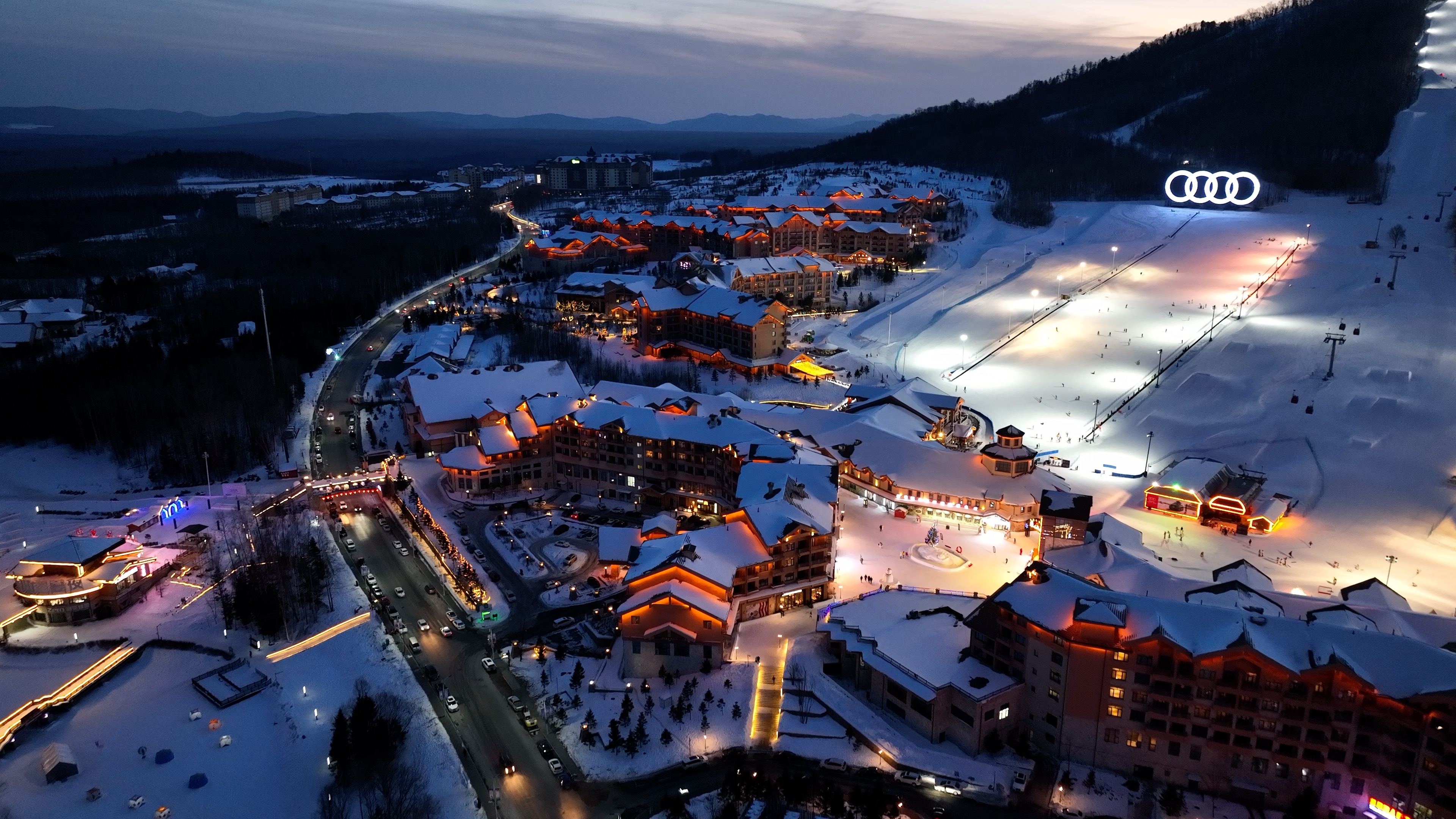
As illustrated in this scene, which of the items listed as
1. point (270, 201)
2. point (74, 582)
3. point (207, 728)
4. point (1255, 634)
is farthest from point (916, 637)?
point (270, 201)

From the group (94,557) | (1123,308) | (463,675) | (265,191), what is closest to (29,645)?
(94,557)

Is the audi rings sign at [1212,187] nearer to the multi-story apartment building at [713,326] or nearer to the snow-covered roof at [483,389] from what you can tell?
the multi-story apartment building at [713,326]

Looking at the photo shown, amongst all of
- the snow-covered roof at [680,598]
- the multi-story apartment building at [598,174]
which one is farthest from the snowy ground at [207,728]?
the multi-story apartment building at [598,174]

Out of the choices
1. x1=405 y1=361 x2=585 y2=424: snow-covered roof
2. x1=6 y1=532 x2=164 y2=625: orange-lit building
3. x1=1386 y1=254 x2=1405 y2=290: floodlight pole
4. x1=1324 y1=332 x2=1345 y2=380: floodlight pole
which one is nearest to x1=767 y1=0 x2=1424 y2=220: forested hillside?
x1=1386 y1=254 x2=1405 y2=290: floodlight pole

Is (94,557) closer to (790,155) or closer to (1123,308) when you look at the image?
(1123,308)

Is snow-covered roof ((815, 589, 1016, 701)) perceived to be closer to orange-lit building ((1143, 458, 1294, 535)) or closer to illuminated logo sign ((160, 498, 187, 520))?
orange-lit building ((1143, 458, 1294, 535))

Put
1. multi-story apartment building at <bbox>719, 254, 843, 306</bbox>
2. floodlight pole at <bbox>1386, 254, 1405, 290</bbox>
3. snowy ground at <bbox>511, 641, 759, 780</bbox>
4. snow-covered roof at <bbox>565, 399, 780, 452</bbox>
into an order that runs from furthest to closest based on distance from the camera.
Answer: multi-story apartment building at <bbox>719, 254, 843, 306</bbox> → floodlight pole at <bbox>1386, 254, 1405, 290</bbox> → snow-covered roof at <bbox>565, 399, 780, 452</bbox> → snowy ground at <bbox>511, 641, 759, 780</bbox>

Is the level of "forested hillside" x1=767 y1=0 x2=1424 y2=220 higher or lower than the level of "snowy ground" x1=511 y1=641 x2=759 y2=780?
higher

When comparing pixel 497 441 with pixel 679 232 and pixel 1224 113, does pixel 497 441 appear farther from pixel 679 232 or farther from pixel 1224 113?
pixel 1224 113
